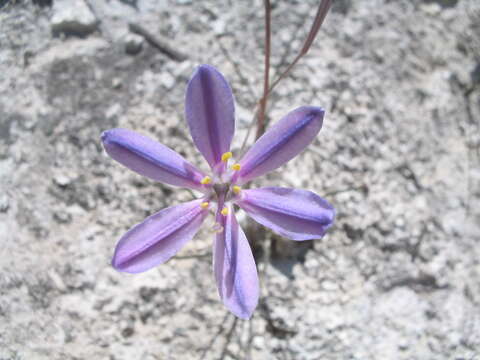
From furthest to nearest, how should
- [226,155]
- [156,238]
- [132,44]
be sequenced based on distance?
[132,44] < [226,155] < [156,238]

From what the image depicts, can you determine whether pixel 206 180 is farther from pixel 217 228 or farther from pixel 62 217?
pixel 62 217

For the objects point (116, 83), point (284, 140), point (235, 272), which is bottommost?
point (235, 272)

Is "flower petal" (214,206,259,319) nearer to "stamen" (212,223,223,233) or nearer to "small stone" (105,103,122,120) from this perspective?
"stamen" (212,223,223,233)

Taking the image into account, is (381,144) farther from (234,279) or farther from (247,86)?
(234,279)

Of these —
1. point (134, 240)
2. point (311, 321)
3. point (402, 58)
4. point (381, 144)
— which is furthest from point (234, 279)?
point (402, 58)

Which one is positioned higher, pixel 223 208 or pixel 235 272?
pixel 223 208

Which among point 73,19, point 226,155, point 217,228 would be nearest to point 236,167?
point 226,155

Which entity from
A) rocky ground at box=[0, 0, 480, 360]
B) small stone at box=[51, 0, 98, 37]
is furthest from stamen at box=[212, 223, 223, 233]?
small stone at box=[51, 0, 98, 37]

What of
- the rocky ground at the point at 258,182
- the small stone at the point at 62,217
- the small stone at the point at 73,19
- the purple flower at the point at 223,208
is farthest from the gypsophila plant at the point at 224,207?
the small stone at the point at 73,19
